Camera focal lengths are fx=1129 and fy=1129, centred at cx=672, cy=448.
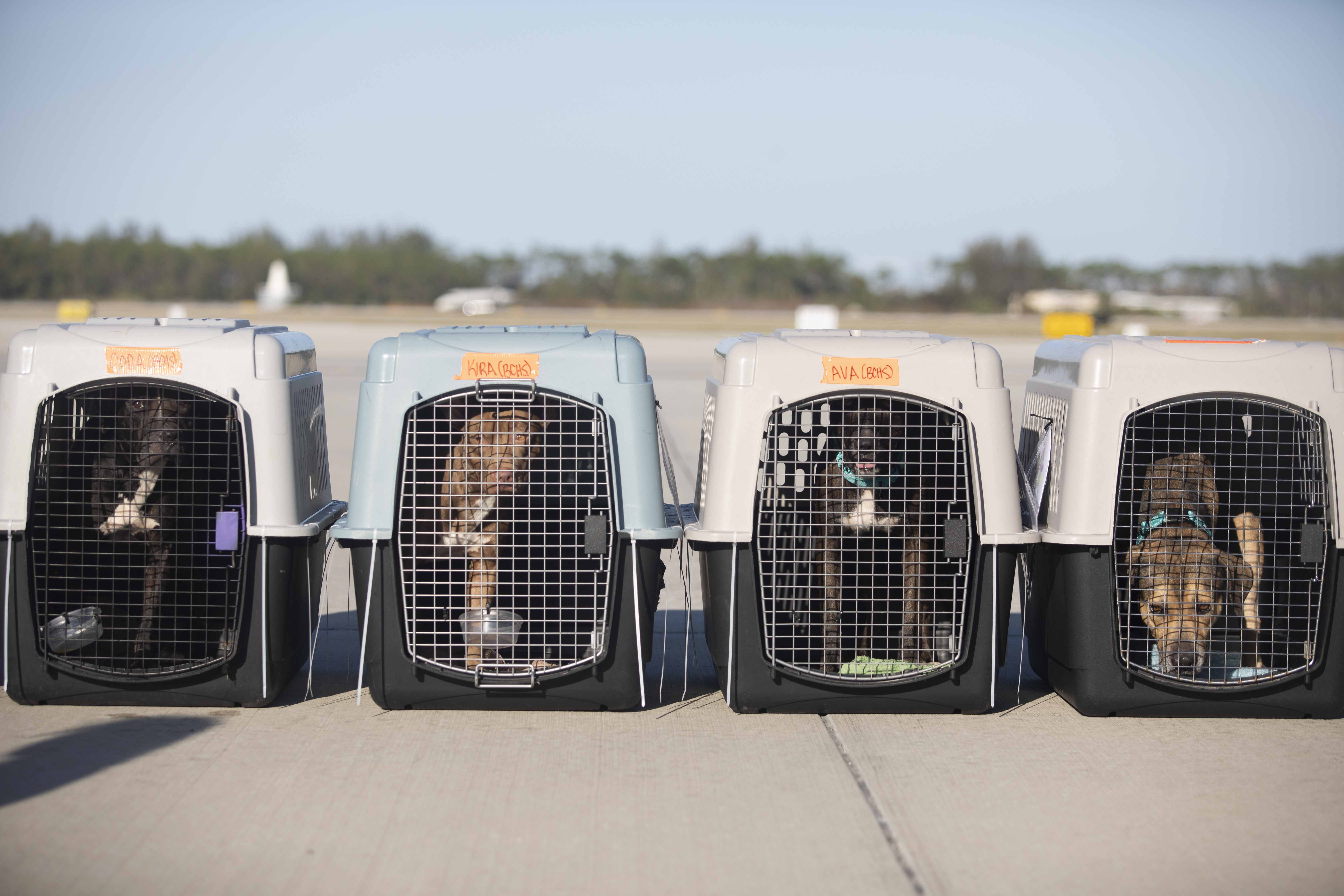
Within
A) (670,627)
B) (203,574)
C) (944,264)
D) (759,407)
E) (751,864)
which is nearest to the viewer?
(751,864)

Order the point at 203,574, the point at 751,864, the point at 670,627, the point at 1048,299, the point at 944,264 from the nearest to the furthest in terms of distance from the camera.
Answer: the point at 751,864 < the point at 203,574 < the point at 670,627 < the point at 1048,299 < the point at 944,264

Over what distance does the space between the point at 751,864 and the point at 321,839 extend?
1115 mm

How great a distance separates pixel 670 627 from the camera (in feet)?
17.4

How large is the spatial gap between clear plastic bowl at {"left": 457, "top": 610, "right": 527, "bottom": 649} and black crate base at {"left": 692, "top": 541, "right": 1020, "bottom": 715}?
699 millimetres

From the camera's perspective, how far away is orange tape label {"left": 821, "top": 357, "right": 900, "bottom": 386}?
3863mm

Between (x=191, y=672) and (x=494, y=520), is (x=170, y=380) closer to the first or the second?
(x=191, y=672)

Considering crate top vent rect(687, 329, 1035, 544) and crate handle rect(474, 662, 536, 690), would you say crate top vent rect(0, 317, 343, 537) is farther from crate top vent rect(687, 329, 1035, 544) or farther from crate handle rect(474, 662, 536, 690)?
crate top vent rect(687, 329, 1035, 544)

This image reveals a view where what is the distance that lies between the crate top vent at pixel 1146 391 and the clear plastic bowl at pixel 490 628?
1.91 m

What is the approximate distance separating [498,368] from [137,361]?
1223mm

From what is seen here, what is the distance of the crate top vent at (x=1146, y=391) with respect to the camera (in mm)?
3865

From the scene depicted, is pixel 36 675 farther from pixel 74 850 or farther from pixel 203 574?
pixel 74 850

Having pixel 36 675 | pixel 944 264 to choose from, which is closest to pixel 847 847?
pixel 36 675

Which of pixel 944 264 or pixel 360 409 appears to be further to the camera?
pixel 944 264

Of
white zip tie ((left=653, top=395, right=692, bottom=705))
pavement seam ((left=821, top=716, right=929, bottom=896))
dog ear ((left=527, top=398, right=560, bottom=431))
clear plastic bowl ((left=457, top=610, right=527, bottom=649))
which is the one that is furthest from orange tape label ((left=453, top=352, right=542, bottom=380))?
pavement seam ((left=821, top=716, right=929, bottom=896))
